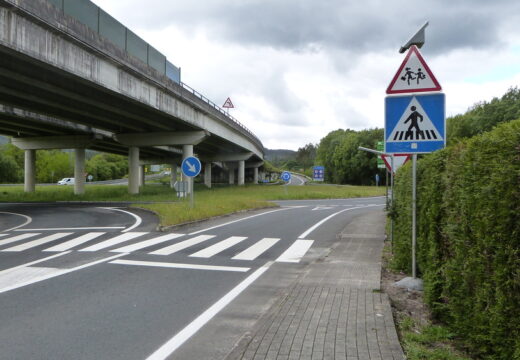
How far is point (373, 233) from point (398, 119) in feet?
24.3

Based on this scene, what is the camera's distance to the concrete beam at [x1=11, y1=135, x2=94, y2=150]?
128 feet

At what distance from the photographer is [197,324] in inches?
190

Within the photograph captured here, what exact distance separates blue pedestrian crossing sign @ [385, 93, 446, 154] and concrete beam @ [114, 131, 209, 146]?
29.6 meters

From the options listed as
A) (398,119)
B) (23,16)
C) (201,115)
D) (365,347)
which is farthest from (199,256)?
(201,115)

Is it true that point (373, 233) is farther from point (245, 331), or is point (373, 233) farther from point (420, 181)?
point (245, 331)

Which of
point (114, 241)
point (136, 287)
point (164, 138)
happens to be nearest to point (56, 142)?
point (164, 138)

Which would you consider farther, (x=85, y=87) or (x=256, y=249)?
(x=85, y=87)

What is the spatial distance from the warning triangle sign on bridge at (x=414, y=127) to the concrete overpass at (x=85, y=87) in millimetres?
12982

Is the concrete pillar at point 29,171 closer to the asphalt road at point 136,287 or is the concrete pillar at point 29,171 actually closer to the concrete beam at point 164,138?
the concrete beam at point 164,138

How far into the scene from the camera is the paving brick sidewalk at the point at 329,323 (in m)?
3.76

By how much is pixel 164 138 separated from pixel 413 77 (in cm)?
3124

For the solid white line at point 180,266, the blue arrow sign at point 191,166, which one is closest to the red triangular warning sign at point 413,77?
the solid white line at point 180,266

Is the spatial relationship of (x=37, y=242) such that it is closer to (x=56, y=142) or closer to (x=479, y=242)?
(x=479, y=242)

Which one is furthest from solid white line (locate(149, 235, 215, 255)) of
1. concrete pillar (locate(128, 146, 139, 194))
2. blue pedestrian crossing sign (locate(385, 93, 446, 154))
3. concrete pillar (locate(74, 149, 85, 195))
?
concrete pillar (locate(74, 149, 85, 195))
